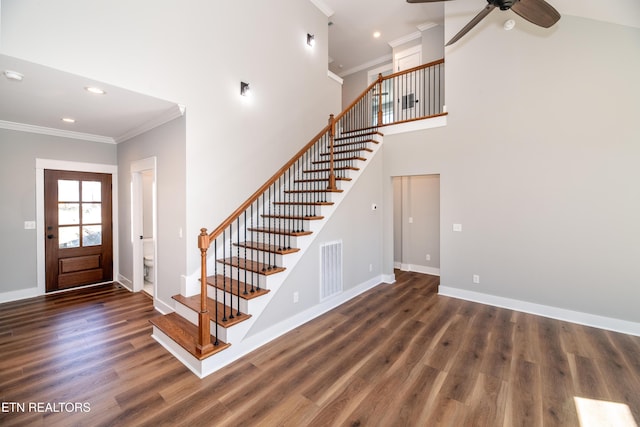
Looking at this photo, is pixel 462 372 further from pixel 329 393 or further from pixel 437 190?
pixel 437 190

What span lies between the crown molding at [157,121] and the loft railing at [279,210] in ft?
4.48

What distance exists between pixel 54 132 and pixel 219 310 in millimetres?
4347

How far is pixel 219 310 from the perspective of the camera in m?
2.96

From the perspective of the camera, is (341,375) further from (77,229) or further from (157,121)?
(77,229)

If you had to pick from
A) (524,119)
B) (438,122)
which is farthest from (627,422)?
(438,122)

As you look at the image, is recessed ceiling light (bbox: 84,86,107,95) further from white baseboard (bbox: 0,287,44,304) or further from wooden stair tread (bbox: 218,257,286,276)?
white baseboard (bbox: 0,287,44,304)

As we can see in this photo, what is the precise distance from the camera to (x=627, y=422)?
1.94 metres

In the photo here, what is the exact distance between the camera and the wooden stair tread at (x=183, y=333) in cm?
254

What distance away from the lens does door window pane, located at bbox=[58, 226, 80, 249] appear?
4621 millimetres

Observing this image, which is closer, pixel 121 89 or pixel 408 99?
pixel 121 89

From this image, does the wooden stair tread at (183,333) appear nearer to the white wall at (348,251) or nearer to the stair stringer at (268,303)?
the stair stringer at (268,303)

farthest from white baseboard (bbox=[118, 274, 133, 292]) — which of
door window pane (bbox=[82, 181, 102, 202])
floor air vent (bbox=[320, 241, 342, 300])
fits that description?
floor air vent (bbox=[320, 241, 342, 300])

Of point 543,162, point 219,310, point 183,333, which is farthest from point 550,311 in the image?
point 183,333

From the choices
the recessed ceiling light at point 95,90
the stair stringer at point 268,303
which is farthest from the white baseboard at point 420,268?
the recessed ceiling light at point 95,90
